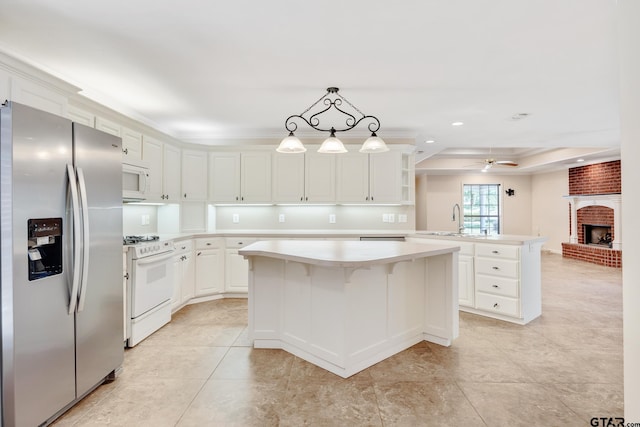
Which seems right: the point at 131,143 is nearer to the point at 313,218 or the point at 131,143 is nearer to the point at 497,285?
the point at 313,218

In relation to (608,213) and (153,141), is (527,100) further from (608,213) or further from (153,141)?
(608,213)

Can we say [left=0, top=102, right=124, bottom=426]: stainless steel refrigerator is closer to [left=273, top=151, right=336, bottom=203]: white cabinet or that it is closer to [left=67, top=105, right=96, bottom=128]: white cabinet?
[left=67, top=105, right=96, bottom=128]: white cabinet

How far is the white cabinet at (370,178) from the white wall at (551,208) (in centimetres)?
602

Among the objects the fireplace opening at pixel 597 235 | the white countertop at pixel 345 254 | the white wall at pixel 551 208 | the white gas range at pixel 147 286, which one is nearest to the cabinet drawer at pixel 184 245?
the white gas range at pixel 147 286

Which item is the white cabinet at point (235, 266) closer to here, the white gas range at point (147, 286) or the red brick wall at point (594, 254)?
the white gas range at point (147, 286)

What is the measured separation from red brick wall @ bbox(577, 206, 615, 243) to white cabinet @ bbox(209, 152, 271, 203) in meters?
7.69

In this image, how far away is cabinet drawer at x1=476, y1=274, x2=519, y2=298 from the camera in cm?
340

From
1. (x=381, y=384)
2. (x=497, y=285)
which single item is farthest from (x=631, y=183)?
(x=497, y=285)

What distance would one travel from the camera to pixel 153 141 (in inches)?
151

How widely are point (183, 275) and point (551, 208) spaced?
9.38m

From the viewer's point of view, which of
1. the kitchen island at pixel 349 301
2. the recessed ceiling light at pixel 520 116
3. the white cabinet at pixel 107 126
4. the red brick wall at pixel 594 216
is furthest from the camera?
the red brick wall at pixel 594 216

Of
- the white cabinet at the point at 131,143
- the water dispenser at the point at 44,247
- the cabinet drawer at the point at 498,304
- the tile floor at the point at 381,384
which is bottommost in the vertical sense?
the tile floor at the point at 381,384

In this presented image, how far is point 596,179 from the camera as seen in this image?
7461 mm

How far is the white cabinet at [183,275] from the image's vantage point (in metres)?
3.70
